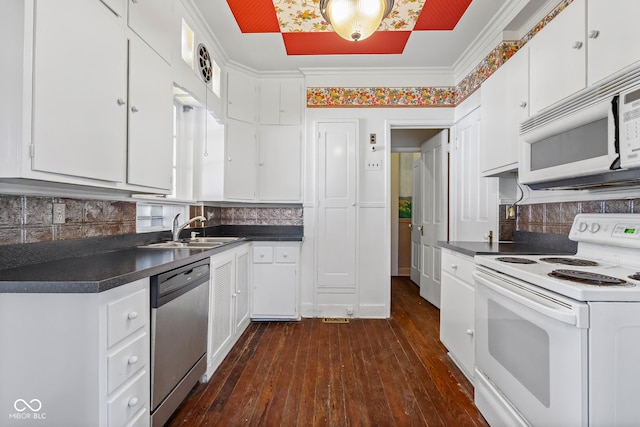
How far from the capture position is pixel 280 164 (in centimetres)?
333

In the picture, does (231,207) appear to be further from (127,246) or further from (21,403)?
(21,403)

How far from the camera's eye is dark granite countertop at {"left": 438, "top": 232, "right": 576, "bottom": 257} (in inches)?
72.0

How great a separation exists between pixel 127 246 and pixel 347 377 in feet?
5.71

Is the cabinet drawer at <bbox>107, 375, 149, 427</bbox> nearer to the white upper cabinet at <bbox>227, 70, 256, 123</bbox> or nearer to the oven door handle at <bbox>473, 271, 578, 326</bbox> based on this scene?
the oven door handle at <bbox>473, 271, 578, 326</bbox>

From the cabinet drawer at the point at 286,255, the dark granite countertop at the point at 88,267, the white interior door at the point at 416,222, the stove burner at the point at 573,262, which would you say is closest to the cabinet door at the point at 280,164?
the cabinet drawer at the point at 286,255

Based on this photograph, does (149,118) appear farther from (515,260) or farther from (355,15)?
(515,260)

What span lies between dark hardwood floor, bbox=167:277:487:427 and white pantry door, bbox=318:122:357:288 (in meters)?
0.59

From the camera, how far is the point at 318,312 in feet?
10.7

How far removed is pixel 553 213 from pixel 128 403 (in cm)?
261

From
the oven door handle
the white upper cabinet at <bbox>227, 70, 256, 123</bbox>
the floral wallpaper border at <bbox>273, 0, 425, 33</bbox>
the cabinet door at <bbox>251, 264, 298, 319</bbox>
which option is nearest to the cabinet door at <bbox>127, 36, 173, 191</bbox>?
the floral wallpaper border at <bbox>273, 0, 425, 33</bbox>

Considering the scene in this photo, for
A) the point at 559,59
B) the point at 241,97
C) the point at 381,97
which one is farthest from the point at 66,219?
the point at 381,97

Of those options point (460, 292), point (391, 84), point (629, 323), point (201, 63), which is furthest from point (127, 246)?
point (391, 84)

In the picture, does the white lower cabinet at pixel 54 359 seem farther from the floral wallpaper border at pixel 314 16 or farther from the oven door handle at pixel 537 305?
the floral wallpaper border at pixel 314 16

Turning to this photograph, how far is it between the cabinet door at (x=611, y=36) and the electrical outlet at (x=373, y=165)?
2006 mm
